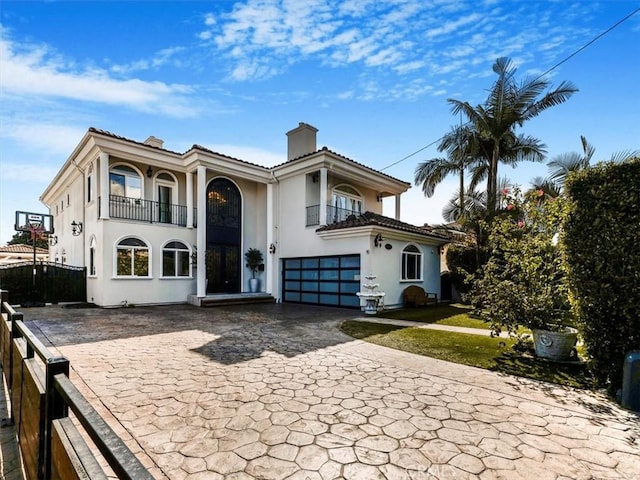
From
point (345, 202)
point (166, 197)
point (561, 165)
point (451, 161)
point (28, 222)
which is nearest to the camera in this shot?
point (28, 222)

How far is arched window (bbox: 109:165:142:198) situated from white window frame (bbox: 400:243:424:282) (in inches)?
477

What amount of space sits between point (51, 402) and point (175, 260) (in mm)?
13226

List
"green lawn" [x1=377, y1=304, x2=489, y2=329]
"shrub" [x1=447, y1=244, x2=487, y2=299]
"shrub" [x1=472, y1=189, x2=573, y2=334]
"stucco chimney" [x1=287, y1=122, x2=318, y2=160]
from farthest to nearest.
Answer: "stucco chimney" [x1=287, y1=122, x2=318, y2=160] → "shrub" [x1=447, y1=244, x2=487, y2=299] → "green lawn" [x1=377, y1=304, x2=489, y2=329] → "shrub" [x1=472, y1=189, x2=573, y2=334]

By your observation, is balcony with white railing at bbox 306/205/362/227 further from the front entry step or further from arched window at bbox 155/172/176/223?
arched window at bbox 155/172/176/223

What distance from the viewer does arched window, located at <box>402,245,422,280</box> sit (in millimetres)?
14750

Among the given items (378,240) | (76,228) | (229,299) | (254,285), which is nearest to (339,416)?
(378,240)

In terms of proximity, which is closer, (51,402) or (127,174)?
(51,402)

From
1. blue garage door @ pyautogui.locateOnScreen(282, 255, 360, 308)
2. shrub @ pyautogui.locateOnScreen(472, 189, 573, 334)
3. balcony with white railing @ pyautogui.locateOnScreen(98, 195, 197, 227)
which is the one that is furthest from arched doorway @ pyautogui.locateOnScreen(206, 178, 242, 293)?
shrub @ pyautogui.locateOnScreen(472, 189, 573, 334)

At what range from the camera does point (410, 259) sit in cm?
1514

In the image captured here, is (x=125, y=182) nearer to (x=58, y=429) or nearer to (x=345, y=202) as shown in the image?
(x=345, y=202)

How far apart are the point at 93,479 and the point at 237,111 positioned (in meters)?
11.9

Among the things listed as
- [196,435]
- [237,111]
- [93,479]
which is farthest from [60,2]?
[93,479]

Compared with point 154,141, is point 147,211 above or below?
below

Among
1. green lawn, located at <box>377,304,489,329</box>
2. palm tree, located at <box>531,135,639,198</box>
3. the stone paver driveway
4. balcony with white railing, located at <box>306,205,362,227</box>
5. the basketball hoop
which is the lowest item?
green lawn, located at <box>377,304,489,329</box>
